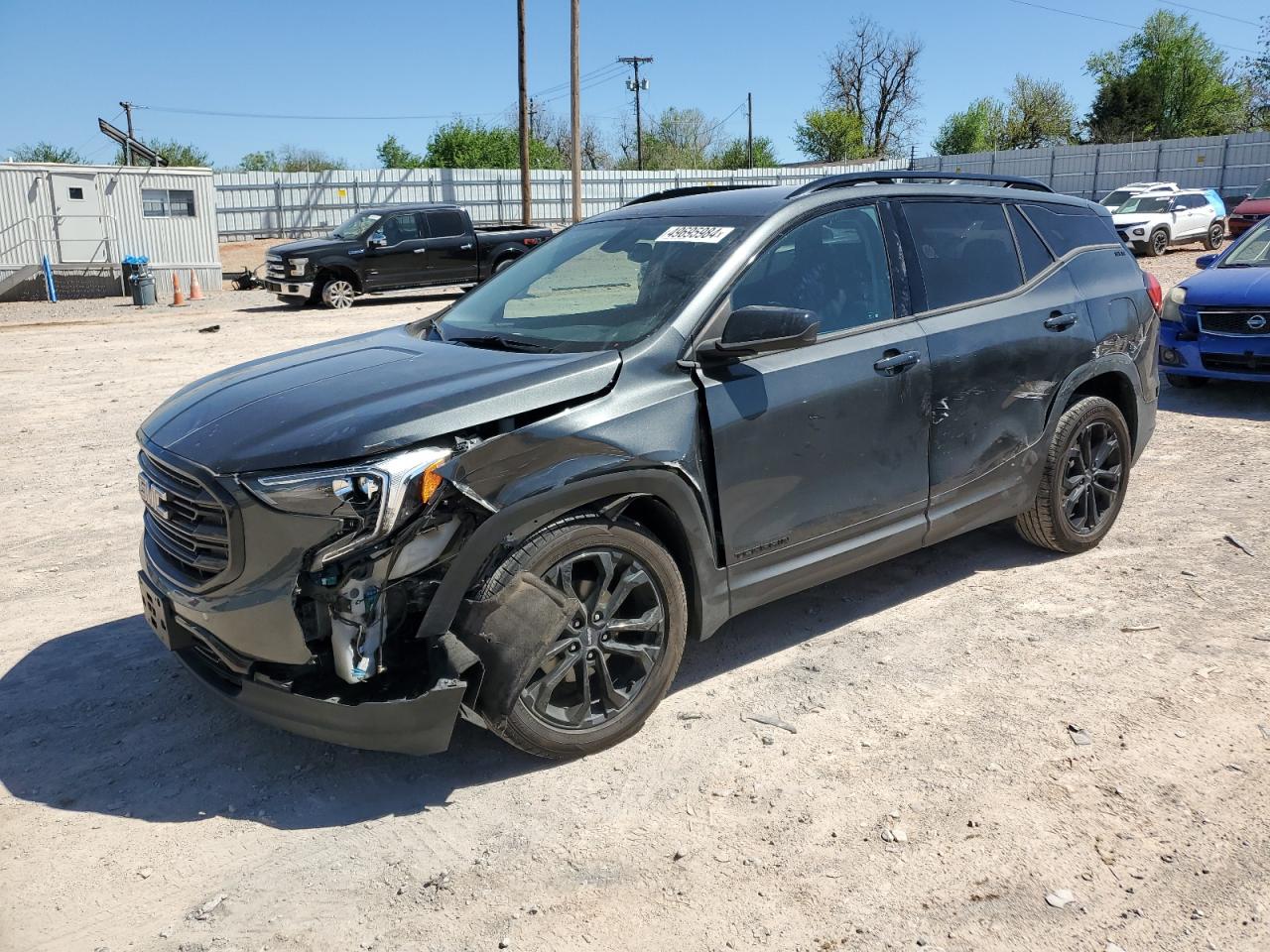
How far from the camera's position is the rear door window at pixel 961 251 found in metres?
4.40

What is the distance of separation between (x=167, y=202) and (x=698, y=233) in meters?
24.7

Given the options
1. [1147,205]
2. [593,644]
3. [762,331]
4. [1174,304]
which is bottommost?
[593,644]

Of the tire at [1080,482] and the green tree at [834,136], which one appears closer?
the tire at [1080,482]

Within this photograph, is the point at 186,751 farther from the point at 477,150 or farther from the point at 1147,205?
the point at 477,150

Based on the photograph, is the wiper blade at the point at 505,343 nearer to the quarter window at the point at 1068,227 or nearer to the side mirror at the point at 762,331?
the side mirror at the point at 762,331

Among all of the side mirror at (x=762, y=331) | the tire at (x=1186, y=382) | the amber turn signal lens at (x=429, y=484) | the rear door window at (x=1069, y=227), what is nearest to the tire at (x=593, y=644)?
the amber turn signal lens at (x=429, y=484)

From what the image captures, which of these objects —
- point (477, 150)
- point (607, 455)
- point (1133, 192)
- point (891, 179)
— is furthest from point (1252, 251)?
point (477, 150)

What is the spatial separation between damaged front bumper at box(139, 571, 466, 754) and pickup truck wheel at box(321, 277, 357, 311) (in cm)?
1797

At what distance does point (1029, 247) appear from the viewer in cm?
491

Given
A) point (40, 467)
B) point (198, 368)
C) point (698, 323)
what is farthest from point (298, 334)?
point (698, 323)

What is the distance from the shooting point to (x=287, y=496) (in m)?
2.95

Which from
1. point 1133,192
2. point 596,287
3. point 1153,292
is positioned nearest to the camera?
point 596,287

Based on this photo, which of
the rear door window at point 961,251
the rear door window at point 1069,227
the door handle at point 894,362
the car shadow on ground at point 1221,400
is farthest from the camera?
the car shadow on ground at point 1221,400

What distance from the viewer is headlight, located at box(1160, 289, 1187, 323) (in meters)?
→ 8.95
